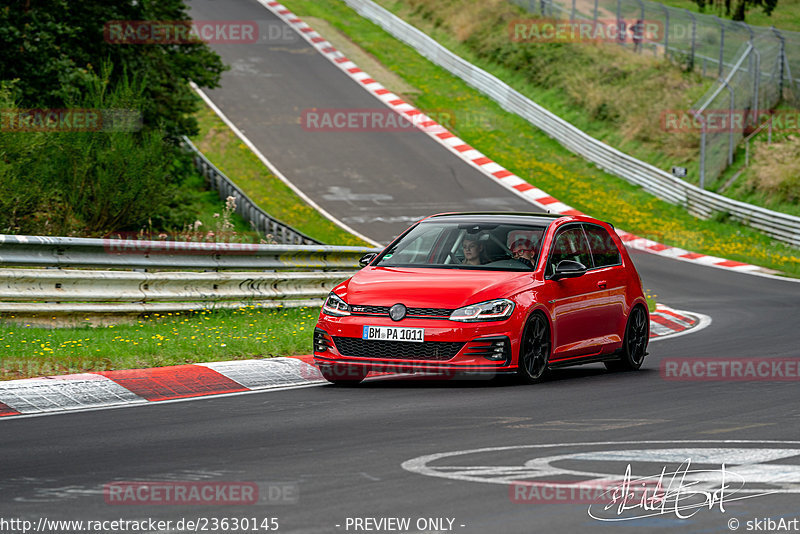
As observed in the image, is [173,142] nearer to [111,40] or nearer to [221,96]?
[111,40]

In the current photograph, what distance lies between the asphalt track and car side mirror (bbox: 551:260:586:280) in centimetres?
99

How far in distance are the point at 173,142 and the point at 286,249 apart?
33.1ft

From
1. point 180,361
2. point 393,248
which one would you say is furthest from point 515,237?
point 180,361

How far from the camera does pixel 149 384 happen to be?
393 inches

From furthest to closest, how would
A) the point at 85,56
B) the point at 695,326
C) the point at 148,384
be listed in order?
the point at 85,56, the point at 695,326, the point at 148,384

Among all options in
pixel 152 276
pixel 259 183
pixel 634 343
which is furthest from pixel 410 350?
pixel 259 183

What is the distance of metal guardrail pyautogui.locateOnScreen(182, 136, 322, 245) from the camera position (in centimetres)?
2394

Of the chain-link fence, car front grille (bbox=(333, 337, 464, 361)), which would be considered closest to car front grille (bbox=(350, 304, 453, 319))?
car front grille (bbox=(333, 337, 464, 361))

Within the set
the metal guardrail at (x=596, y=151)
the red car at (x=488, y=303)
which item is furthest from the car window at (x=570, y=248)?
the metal guardrail at (x=596, y=151)

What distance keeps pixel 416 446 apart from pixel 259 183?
2640 cm

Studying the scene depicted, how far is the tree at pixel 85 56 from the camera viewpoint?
21.4 meters

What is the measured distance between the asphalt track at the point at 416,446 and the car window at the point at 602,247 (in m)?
1.16

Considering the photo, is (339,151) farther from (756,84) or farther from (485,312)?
(485,312)

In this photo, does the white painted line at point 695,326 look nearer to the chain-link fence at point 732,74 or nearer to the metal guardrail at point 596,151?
the metal guardrail at point 596,151
